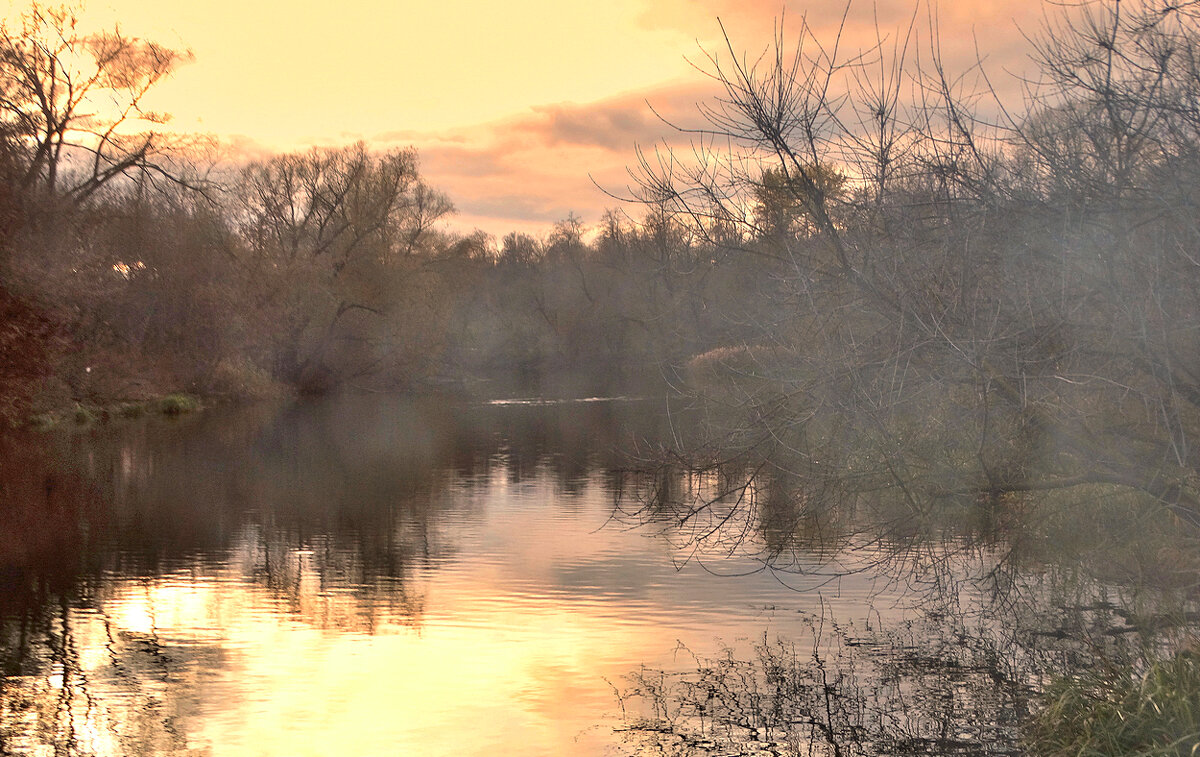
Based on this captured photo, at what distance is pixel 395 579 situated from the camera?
14.0 metres

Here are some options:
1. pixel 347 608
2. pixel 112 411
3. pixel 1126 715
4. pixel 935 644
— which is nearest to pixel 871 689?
pixel 935 644

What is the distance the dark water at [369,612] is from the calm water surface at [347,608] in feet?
0.12

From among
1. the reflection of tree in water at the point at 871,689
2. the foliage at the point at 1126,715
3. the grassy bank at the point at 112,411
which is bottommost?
the reflection of tree in water at the point at 871,689

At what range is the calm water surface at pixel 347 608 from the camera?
28.2 ft

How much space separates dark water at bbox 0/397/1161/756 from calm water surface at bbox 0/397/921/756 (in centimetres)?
4

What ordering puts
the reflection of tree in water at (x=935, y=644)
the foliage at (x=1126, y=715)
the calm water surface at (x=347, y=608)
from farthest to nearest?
1. the calm water surface at (x=347, y=608)
2. the reflection of tree in water at (x=935, y=644)
3. the foliage at (x=1126, y=715)

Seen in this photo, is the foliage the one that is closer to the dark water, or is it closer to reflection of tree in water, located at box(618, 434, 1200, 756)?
reflection of tree in water, located at box(618, 434, 1200, 756)

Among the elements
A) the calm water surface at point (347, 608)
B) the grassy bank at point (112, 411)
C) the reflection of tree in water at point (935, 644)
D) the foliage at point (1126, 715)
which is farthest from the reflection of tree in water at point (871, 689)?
the grassy bank at point (112, 411)

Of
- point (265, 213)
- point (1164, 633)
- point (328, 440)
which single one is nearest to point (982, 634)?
point (1164, 633)

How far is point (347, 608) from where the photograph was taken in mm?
12539

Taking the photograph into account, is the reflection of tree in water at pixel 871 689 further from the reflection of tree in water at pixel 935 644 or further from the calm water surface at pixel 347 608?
the calm water surface at pixel 347 608

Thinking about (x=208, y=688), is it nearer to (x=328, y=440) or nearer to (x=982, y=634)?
(x=982, y=634)

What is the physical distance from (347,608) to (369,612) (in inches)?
14.1

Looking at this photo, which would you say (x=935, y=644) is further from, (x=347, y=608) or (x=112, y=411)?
(x=112, y=411)
